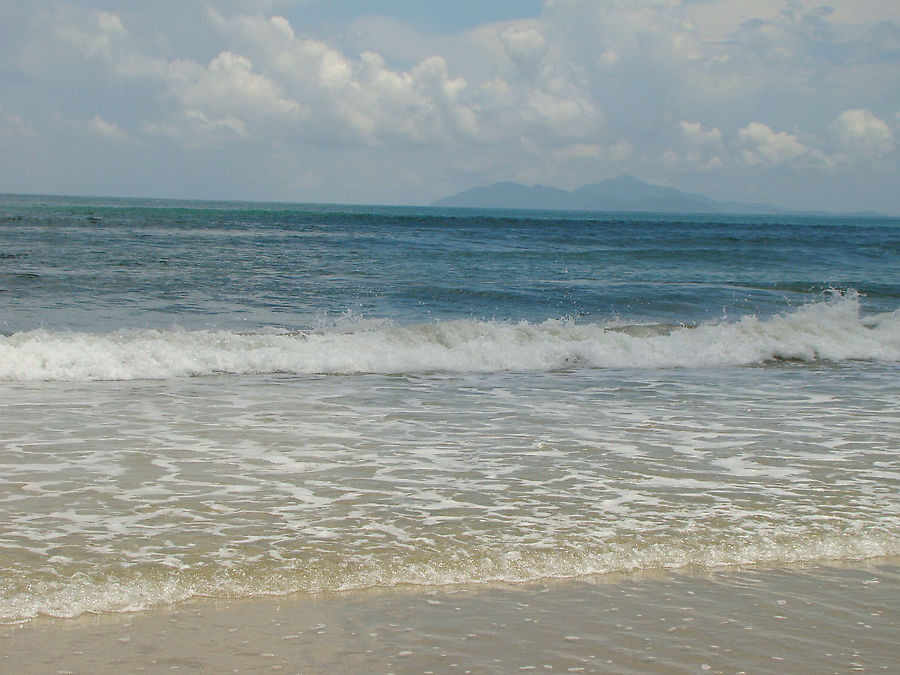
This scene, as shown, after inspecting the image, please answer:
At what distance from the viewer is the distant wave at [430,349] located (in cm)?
1073

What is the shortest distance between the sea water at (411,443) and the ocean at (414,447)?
3 centimetres

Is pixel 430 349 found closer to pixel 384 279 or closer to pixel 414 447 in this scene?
pixel 414 447

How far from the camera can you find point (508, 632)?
12.0 feet

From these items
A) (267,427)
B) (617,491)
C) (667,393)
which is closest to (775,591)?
(617,491)

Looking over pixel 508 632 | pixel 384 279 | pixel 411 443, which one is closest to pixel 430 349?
pixel 411 443

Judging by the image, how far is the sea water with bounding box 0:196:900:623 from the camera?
448cm

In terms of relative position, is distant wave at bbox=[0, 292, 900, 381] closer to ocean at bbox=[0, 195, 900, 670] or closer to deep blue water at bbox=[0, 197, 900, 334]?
ocean at bbox=[0, 195, 900, 670]

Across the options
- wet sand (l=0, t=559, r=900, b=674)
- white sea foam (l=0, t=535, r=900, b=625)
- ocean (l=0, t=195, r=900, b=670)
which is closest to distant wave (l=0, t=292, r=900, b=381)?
ocean (l=0, t=195, r=900, b=670)

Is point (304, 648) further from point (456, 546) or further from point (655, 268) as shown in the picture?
→ point (655, 268)

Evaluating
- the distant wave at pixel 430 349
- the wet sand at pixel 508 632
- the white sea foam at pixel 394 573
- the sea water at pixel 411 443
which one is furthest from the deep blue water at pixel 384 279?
the wet sand at pixel 508 632

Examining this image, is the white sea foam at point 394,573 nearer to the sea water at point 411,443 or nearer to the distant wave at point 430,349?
the sea water at point 411,443

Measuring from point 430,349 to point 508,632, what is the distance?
8872 mm

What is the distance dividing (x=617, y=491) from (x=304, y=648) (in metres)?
2.97

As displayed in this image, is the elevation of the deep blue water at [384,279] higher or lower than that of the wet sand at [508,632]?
higher
